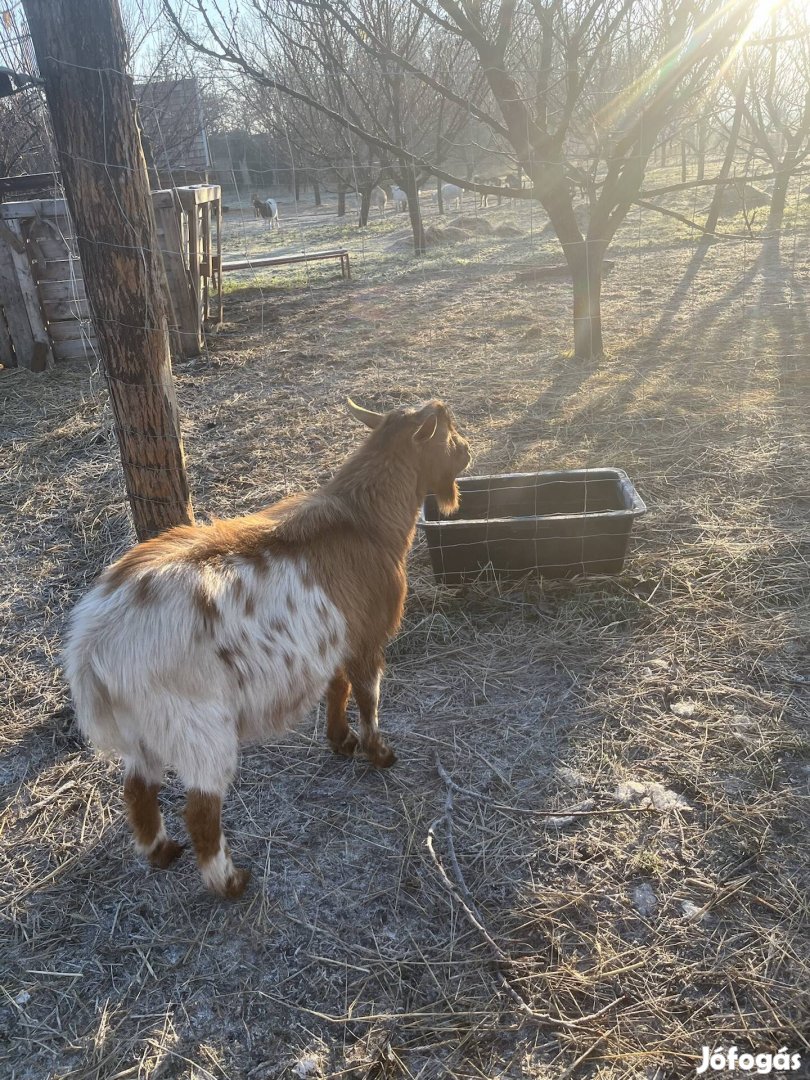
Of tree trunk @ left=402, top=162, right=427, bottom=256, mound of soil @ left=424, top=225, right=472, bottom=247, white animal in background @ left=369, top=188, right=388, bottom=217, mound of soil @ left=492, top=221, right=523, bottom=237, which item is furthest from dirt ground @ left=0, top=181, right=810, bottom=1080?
white animal in background @ left=369, top=188, right=388, bottom=217

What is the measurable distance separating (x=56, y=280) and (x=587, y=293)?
237 inches

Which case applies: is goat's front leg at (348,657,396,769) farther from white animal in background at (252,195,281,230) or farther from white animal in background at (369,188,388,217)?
white animal in background at (369,188,388,217)

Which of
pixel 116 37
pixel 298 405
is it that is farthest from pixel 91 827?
pixel 298 405

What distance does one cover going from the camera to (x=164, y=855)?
2664 mm

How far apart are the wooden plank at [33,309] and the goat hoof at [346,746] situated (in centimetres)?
736

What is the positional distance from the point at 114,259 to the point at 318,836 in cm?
264

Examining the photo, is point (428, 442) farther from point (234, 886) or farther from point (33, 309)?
point (33, 309)

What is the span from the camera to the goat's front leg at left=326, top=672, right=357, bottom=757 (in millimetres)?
3104

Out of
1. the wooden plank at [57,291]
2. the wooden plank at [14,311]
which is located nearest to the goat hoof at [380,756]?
the wooden plank at [57,291]

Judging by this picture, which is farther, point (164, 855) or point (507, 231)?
point (507, 231)

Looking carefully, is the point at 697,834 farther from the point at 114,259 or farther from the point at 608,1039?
the point at 114,259

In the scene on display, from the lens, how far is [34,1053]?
2.12 metres

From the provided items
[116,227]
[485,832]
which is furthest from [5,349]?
[485,832]

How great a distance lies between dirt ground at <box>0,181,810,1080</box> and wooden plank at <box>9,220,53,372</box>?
11.0 ft
